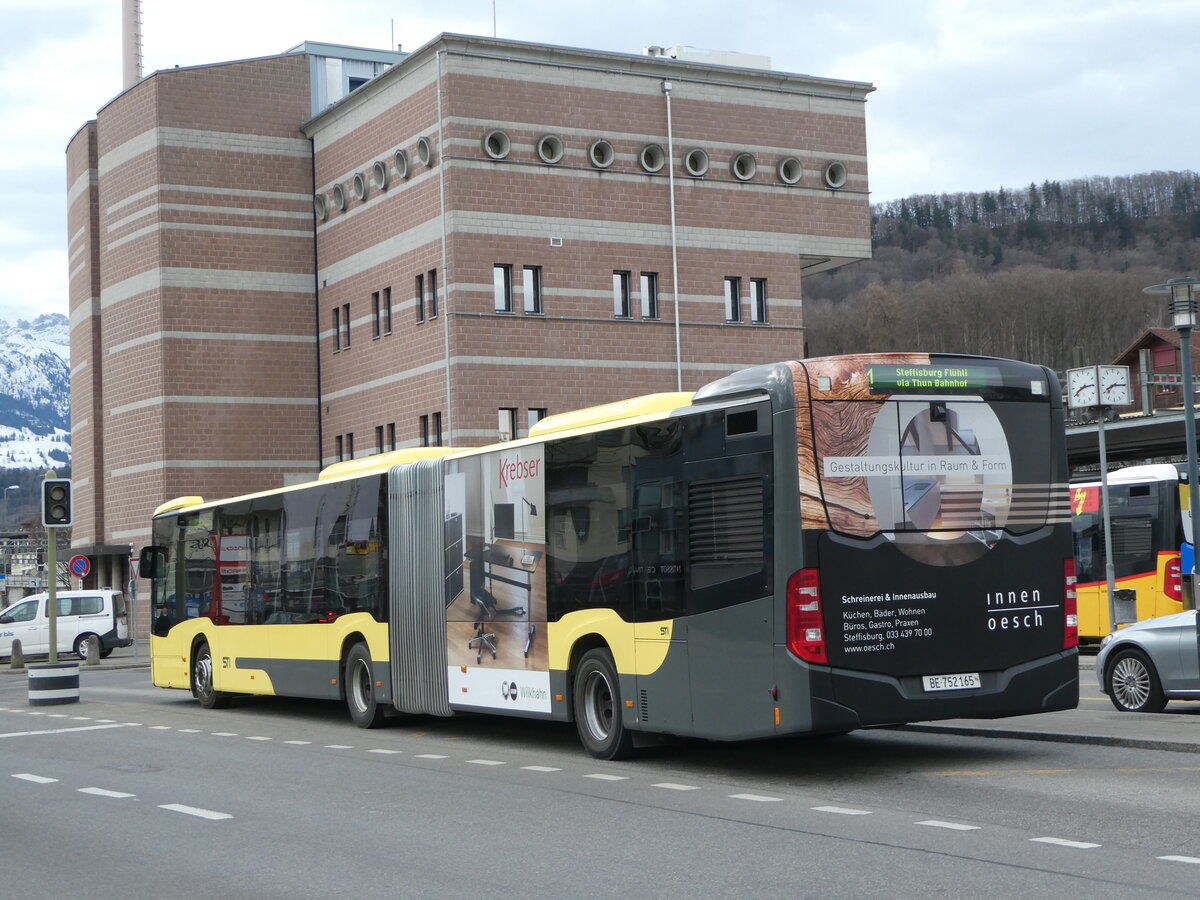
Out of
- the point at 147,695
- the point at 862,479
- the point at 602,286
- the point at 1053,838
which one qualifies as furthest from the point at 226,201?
the point at 1053,838

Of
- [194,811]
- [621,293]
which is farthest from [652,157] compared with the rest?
[194,811]

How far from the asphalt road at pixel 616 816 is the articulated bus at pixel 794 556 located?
607 mm

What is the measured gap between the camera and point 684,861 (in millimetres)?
8617

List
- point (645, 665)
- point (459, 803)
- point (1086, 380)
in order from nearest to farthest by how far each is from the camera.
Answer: point (459, 803) < point (645, 665) < point (1086, 380)

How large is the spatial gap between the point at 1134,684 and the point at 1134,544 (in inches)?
456

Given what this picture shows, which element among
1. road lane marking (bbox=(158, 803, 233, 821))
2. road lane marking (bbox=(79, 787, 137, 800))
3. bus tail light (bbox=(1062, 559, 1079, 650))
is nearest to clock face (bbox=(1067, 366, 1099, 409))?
bus tail light (bbox=(1062, 559, 1079, 650))

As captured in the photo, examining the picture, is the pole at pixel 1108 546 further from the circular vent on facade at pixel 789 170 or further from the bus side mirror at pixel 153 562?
the circular vent on facade at pixel 789 170

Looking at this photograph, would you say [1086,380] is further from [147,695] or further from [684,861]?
[684,861]

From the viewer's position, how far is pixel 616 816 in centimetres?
1037

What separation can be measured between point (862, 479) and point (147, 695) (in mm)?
17896

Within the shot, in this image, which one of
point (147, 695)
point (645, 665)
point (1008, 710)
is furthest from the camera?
point (147, 695)

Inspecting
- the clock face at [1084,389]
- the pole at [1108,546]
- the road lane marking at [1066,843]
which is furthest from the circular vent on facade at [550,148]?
the road lane marking at [1066,843]

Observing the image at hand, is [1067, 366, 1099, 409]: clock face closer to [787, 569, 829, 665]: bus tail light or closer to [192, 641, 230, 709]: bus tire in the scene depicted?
[192, 641, 230, 709]: bus tire

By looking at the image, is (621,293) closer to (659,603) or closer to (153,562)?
(153,562)
